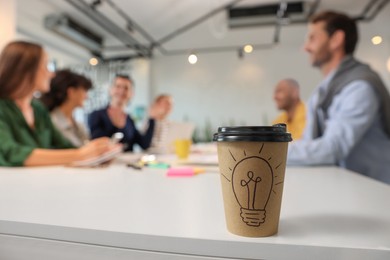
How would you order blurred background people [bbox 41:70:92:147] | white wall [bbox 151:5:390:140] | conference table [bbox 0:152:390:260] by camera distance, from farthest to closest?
white wall [bbox 151:5:390:140]
blurred background people [bbox 41:70:92:147]
conference table [bbox 0:152:390:260]

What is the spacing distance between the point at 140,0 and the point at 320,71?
1710 millimetres

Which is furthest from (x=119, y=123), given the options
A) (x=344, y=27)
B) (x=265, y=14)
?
(x=265, y=14)

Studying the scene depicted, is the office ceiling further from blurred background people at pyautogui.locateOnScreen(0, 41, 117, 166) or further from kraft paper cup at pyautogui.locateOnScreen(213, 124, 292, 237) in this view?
kraft paper cup at pyautogui.locateOnScreen(213, 124, 292, 237)

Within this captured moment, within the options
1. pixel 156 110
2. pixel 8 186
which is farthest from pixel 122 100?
pixel 8 186

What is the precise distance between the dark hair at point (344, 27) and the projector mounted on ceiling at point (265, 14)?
2498 millimetres

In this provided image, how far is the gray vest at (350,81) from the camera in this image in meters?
0.99

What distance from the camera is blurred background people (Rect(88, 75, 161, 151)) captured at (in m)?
2.21

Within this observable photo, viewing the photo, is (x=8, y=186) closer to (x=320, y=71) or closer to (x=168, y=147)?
(x=168, y=147)

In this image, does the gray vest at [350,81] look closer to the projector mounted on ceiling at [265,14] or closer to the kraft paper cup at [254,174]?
the kraft paper cup at [254,174]

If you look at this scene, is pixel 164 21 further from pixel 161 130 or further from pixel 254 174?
pixel 254 174

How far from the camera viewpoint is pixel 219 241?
0.94ft

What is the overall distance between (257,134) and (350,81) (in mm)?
883

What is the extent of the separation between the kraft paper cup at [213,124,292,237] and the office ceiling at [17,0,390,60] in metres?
2.44

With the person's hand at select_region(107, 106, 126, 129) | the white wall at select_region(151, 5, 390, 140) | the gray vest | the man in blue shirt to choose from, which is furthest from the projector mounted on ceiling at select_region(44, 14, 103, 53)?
the gray vest
